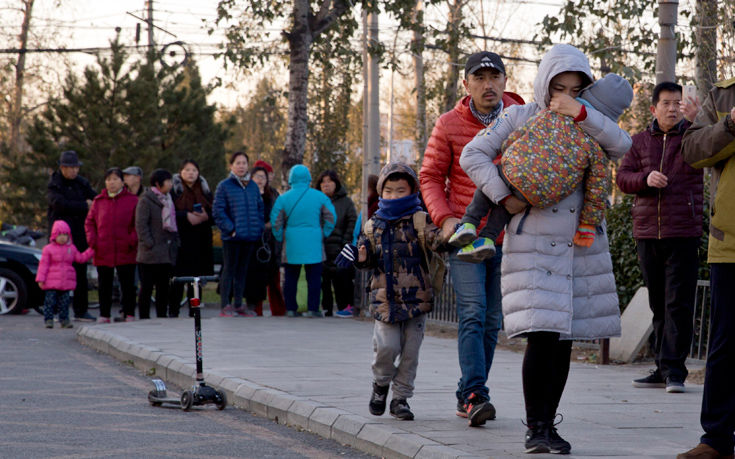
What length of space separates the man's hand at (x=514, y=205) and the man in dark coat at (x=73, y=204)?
10.8 m

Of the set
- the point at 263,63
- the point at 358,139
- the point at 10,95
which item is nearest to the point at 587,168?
the point at 263,63

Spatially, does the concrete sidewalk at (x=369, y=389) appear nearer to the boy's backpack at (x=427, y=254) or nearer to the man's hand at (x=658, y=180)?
the boy's backpack at (x=427, y=254)

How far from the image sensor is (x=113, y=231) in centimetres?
1434

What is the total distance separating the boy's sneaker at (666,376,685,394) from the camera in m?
7.98

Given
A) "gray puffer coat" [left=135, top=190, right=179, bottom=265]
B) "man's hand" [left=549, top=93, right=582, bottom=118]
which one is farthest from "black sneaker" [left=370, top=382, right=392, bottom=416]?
"gray puffer coat" [left=135, top=190, right=179, bottom=265]

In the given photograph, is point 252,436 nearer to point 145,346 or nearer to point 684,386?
point 684,386

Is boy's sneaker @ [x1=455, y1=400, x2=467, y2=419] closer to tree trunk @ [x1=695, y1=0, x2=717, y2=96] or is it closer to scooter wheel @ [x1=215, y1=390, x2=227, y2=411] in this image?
scooter wheel @ [x1=215, y1=390, x2=227, y2=411]

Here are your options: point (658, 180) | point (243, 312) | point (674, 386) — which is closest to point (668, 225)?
point (658, 180)

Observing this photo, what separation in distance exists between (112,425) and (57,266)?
7.37 m

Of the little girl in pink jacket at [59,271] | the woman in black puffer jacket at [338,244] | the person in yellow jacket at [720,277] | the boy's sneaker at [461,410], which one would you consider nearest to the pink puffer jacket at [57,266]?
the little girl in pink jacket at [59,271]

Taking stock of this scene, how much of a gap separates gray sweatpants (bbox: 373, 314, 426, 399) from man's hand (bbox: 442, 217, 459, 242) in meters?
0.70

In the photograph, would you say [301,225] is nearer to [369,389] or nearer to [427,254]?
[369,389]

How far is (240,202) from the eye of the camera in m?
14.4

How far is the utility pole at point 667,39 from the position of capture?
925 cm
